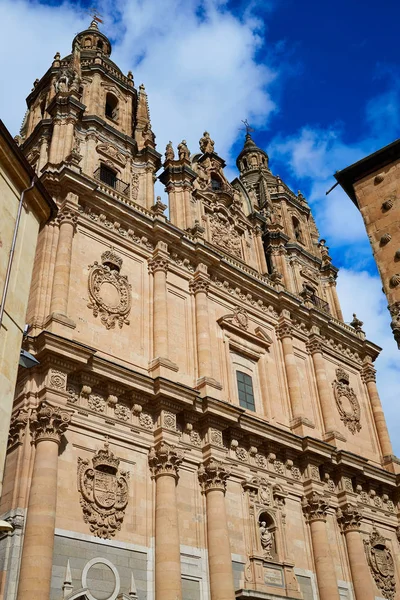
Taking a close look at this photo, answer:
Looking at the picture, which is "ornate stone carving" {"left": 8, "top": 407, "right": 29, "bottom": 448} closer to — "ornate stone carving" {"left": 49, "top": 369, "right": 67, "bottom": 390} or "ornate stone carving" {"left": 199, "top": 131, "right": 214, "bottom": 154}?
"ornate stone carving" {"left": 49, "top": 369, "right": 67, "bottom": 390}

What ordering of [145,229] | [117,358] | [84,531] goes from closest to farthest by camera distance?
[84,531] → [117,358] → [145,229]

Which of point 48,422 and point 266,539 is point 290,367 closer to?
point 266,539

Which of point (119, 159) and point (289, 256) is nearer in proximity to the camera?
point (119, 159)

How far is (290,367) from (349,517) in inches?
220

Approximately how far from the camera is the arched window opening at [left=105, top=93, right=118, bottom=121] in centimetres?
2725

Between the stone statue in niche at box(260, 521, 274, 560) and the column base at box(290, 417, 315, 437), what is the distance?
396cm

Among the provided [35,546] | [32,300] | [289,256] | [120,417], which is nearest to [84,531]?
[35,546]

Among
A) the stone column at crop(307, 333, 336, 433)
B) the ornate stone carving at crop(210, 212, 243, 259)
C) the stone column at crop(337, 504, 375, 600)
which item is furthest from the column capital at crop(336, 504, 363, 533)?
the ornate stone carving at crop(210, 212, 243, 259)

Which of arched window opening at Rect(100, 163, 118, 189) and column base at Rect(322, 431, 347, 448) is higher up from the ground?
arched window opening at Rect(100, 163, 118, 189)

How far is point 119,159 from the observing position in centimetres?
2458

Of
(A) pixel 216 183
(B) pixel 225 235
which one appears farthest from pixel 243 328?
(A) pixel 216 183

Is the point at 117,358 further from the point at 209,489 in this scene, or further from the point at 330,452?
the point at 330,452

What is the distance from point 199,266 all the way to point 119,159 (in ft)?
17.6

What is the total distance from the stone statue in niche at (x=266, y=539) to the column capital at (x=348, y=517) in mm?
3649
